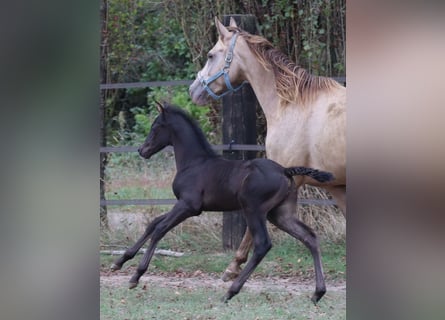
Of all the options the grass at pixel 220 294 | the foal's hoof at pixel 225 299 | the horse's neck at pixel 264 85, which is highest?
the horse's neck at pixel 264 85

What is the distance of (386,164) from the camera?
1.47 m

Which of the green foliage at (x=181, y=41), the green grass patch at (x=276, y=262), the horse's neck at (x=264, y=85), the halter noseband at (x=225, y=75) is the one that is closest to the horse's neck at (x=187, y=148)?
the halter noseband at (x=225, y=75)

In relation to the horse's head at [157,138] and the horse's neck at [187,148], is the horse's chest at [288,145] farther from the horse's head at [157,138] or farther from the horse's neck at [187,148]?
the horse's head at [157,138]

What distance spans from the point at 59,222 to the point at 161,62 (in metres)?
7.87

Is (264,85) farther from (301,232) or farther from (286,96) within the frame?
(301,232)

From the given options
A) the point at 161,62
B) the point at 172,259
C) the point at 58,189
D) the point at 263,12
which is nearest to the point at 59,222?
the point at 58,189

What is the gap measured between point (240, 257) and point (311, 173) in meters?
1.09

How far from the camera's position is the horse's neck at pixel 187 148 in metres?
4.99

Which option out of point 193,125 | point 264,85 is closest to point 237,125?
point 264,85

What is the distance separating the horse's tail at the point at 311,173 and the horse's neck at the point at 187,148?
0.66 metres

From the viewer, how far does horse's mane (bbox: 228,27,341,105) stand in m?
5.02

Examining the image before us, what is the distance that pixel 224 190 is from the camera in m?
4.84

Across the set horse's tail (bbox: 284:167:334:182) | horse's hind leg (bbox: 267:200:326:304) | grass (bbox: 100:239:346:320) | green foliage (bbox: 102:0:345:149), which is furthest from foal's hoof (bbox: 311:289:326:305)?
green foliage (bbox: 102:0:345:149)

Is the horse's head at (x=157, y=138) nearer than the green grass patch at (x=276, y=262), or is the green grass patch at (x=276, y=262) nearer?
the horse's head at (x=157, y=138)
